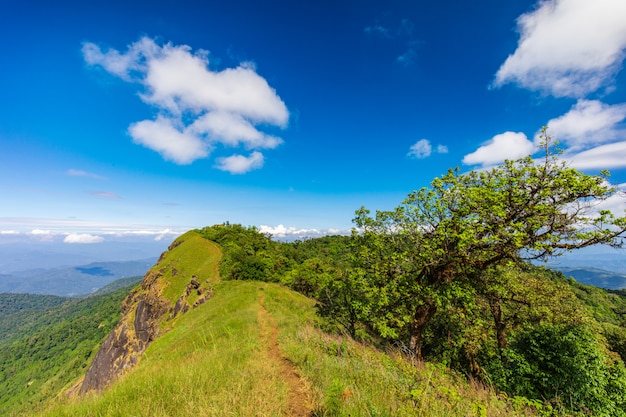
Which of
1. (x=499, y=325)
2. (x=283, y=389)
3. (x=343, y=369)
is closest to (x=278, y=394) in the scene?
(x=283, y=389)

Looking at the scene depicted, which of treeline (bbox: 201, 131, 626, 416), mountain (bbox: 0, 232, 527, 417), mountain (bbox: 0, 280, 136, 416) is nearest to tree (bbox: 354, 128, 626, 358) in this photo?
treeline (bbox: 201, 131, 626, 416)

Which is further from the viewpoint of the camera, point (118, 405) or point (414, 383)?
point (414, 383)

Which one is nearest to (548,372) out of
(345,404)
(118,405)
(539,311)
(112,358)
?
(539,311)

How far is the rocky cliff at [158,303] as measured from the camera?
44469 mm

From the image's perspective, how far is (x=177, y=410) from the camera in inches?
207

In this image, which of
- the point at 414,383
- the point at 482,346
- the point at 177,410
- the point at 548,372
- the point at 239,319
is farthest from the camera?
the point at 482,346

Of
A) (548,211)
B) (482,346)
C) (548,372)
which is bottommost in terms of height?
(482,346)

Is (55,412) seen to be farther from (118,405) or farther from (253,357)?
(253,357)

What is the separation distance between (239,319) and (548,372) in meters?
17.6

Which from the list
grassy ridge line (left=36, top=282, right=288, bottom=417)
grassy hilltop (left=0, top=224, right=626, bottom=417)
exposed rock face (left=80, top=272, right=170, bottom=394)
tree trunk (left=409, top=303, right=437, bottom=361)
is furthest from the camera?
exposed rock face (left=80, top=272, right=170, bottom=394)

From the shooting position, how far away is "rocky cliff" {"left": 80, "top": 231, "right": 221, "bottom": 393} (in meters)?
44.5

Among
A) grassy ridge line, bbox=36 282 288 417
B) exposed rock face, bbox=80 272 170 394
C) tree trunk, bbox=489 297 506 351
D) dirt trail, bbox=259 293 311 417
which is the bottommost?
exposed rock face, bbox=80 272 170 394

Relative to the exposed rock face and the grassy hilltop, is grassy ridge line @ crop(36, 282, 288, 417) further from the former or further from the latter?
the exposed rock face

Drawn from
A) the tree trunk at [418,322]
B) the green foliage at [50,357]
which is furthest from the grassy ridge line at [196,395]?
the green foliage at [50,357]
